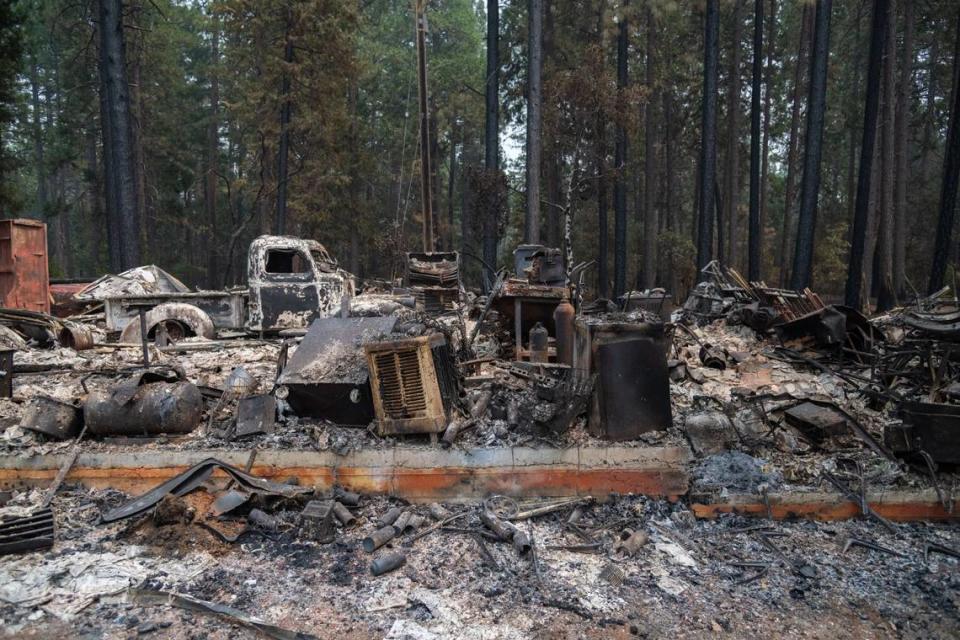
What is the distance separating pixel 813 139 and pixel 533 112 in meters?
6.95

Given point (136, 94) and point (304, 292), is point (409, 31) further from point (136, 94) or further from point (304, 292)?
point (304, 292)

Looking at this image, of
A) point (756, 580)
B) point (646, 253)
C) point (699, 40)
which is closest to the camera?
point (756, 580)

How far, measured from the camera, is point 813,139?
13.3 m

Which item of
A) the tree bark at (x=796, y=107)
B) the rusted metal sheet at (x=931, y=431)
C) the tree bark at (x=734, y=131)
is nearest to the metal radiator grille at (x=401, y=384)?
the rusted metal sheet at (x=931, y=431)

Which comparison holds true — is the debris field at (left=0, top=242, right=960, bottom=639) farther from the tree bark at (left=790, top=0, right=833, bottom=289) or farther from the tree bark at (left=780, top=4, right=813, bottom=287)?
the tree bark at (left=780, top=4, right=813, bottom=287)

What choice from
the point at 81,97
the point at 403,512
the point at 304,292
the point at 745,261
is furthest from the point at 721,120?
the point at 81,97

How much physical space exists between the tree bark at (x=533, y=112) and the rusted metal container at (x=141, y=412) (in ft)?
37.6

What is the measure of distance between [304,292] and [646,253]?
1492 cm

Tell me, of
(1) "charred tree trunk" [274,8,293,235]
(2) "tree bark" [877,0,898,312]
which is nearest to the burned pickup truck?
(1) "charred tree trunk" [274,8,293,235]

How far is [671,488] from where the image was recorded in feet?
15.7

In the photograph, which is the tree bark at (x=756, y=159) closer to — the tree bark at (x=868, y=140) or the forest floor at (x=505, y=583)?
the tree bark at (x=868, y=140)

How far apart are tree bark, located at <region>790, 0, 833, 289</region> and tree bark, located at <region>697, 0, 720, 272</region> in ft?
8.24

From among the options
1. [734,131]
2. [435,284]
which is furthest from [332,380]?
[734,131]

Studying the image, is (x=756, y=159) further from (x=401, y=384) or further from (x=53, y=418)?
(x=53, y=418)
